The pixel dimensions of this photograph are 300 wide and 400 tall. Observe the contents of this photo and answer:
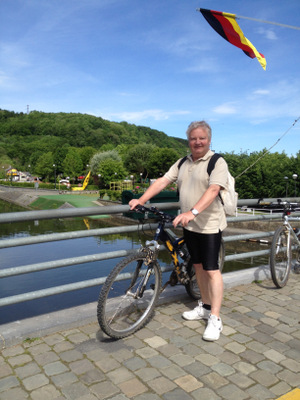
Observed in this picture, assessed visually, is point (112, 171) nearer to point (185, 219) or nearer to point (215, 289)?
point (215, 289)

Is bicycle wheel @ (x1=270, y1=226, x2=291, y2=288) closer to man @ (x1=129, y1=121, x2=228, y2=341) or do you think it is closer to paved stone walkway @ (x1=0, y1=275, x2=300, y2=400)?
paved stone walkway @ (x1=0, y1=275, x2=300, y2=400)

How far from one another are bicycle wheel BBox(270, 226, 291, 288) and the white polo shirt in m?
1.52

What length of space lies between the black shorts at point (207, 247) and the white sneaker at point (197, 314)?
564 millimetres

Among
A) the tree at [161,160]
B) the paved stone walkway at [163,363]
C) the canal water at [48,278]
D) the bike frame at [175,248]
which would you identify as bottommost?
the canal water at [48,278]

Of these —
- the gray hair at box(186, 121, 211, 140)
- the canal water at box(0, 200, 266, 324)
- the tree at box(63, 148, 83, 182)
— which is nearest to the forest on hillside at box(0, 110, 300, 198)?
the tree at box(63, 148, 83, 182)

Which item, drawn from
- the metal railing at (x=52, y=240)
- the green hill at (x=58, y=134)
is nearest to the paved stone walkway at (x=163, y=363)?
the metal railing at (x=52, y=240)

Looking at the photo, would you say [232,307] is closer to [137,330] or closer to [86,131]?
[137,330]

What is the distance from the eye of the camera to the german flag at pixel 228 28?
6.73 meters

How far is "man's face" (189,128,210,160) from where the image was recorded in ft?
10.6

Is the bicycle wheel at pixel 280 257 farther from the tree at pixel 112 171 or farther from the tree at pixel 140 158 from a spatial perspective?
the tree at pixel 140 158

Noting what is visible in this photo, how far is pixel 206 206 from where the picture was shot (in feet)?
9.92

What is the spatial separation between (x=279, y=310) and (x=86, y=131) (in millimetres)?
150027

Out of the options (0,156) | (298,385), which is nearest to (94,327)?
(298,385)

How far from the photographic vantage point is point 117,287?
324 cm
